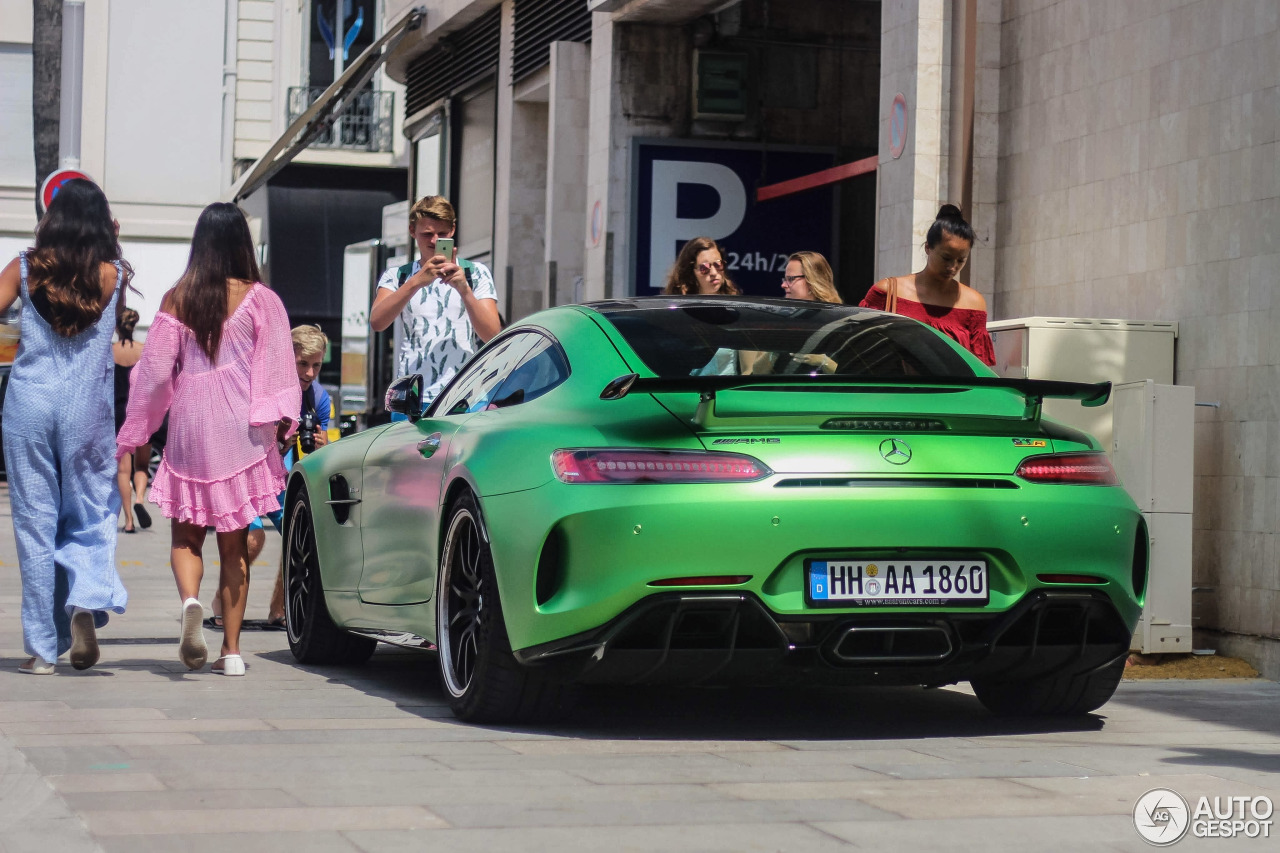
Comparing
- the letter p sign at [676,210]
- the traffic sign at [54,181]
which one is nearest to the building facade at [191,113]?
the traffic sign at [54,181]

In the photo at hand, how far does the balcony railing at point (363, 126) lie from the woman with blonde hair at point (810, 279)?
2920 cm

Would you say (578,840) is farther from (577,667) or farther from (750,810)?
(577,667)

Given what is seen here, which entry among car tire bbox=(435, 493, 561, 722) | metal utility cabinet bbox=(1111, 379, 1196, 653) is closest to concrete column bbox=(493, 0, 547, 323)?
metal utility cabinet bbox=(1111, 379, 1196, 653)

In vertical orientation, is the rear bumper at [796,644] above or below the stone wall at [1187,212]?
below

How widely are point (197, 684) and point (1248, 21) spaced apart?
5.28m

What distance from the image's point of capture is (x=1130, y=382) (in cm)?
888

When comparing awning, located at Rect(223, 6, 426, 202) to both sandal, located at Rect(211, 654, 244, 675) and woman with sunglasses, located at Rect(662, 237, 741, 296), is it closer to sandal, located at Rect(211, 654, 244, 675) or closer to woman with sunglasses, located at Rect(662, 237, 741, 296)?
woman with sunglasses, located at Rect(662, 237, 741, 296)

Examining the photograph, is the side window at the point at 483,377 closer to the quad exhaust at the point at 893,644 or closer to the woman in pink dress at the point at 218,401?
the woman in pink dress at the point at 218,401

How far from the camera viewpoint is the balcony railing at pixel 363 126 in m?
37.6

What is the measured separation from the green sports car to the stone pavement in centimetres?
25

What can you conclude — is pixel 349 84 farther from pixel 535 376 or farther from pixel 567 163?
pixel 535 376

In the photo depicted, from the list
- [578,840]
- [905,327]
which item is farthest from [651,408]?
[578,840]

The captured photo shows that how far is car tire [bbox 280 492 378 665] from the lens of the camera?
7.91 metres

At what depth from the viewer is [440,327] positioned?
8.84 metres
